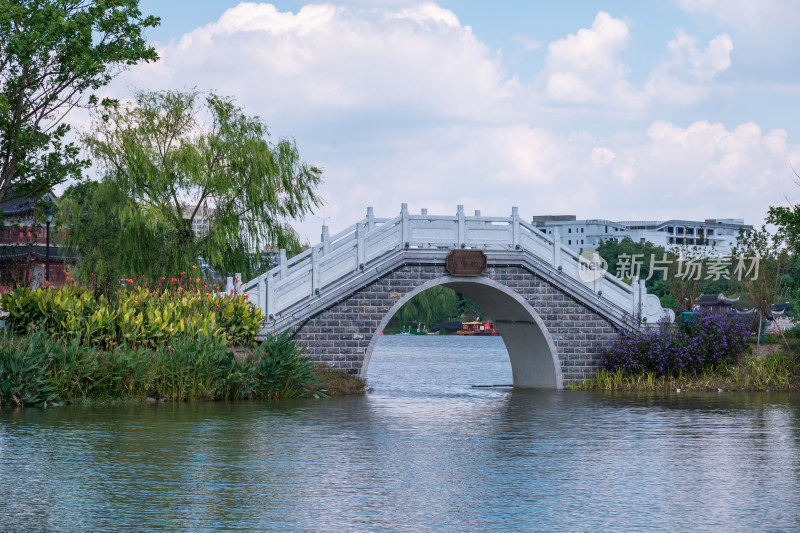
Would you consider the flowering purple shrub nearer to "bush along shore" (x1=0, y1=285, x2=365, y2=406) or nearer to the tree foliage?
"bush along shore" (x1=0, y1=285, x2=365, y2=406)

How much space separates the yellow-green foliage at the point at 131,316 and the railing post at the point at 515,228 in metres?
6.71

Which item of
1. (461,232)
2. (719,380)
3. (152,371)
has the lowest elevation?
(719,380)

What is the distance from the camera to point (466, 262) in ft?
Result: 84.3

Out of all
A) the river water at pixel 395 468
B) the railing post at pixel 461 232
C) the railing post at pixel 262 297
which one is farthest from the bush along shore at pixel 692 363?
the railing post at pixel 262 297

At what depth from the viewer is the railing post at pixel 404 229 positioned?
2569 cm

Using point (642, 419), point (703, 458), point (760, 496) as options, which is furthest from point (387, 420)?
point (760, 496)

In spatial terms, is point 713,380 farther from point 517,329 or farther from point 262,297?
point 262,297

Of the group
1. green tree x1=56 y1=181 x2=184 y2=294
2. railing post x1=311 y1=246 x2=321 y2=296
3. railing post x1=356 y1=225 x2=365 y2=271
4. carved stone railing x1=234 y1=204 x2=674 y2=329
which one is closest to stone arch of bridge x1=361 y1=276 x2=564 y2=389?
carved stone railing x1=234 y1=204 x2=674 y2=329

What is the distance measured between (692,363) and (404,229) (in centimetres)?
785

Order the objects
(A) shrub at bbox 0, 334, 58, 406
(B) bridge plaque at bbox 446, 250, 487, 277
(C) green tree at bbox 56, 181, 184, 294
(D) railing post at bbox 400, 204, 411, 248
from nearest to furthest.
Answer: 1. (A) shrub at bbox 0, 334, 58, 406
2. (B) bridge plaque at bbox 446, 250, 487, 277
3. (D) railing post at bbox 400, 204, 411, 248
4. (C) green tree at bbox 56, 181, 184, 294

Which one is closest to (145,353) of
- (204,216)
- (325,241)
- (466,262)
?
(325,241)

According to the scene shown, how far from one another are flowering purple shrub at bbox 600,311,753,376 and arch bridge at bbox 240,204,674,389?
0.52 meters

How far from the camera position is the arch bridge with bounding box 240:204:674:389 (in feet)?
81.0

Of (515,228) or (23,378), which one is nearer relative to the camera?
(23,378)
